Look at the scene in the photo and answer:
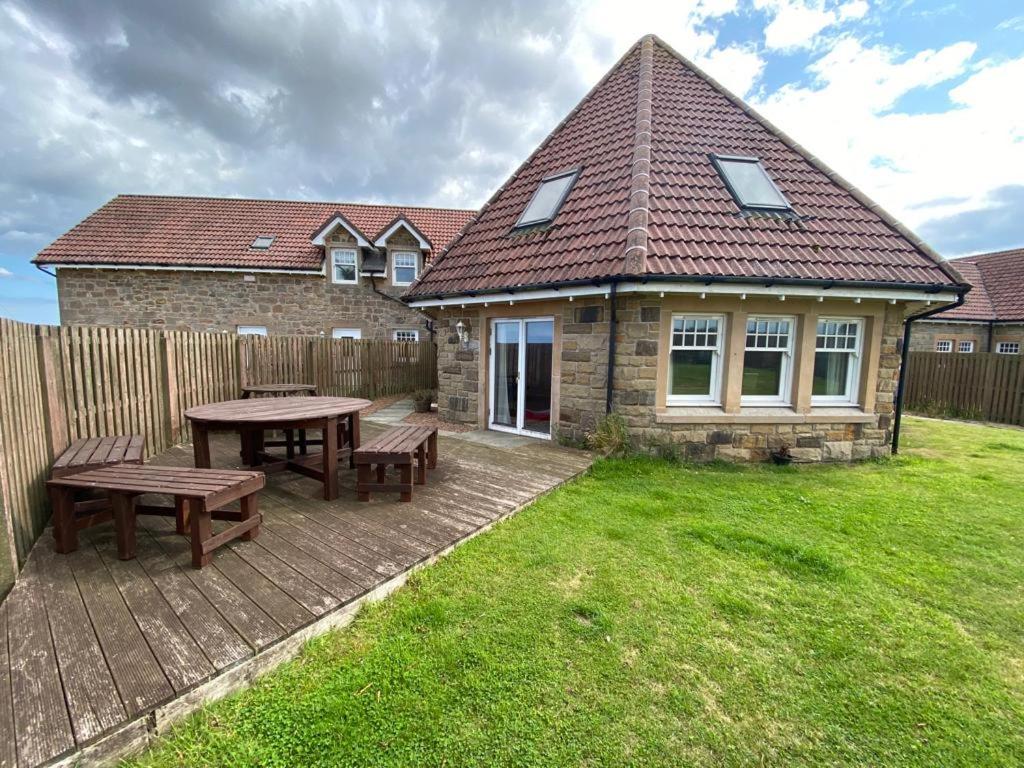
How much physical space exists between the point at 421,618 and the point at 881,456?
27.8ft

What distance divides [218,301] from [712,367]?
17.3 metres

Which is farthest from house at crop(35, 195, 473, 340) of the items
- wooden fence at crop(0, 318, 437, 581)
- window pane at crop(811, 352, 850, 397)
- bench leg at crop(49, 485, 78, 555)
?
bench leg at crop(49, 485, 78, 555)

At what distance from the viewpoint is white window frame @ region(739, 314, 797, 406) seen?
7125 millimetres

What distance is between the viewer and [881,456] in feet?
25.0

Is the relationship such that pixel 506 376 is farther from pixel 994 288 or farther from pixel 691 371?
pixel 994 288

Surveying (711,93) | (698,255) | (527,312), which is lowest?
(527,312)

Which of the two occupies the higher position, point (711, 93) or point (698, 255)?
point (711, 93)

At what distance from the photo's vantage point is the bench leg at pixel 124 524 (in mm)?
3285

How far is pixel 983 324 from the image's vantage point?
1733 cm

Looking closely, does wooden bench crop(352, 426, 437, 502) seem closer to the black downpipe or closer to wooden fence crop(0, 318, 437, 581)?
wooden fence crop(0, 318, 437, 581)

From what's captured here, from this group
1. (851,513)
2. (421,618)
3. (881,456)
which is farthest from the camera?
(881,456)

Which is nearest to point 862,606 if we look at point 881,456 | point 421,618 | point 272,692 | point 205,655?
point 421,618

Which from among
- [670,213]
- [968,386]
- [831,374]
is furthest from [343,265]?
[968,386]

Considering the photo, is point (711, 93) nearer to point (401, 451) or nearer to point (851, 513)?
point (851, 513)
